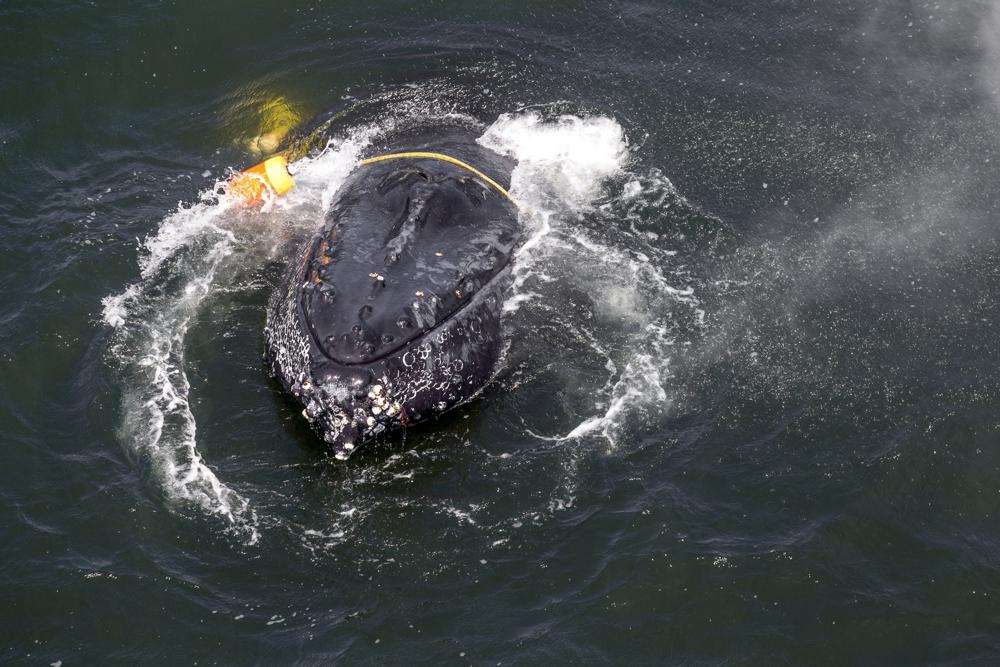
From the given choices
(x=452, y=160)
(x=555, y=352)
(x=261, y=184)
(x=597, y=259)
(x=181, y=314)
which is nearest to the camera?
(x=555, y=352)

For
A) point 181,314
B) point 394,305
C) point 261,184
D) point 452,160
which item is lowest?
point 394,305

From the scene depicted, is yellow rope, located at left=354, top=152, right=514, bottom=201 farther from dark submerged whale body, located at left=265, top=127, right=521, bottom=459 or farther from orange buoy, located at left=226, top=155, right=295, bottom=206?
orange buoy, located at left=226, top=155, right=295, bottom=206

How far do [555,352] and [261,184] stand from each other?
1025 centimetres

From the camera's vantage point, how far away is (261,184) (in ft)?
100

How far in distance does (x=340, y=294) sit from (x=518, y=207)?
722 cm

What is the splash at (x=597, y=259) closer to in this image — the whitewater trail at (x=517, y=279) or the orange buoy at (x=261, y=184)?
the whitewater trail at (x=517, y=279)

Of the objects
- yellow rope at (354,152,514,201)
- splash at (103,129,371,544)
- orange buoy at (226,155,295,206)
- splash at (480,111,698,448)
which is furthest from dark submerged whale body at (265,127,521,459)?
orange buoy at (226,155,295,206)

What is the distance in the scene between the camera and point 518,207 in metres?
30.1

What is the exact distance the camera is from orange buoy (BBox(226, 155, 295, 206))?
3053 centimetres

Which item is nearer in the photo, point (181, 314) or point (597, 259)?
point (181, 314)

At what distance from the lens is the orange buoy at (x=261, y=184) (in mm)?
30531

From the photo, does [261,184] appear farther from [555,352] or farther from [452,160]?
[555,352]

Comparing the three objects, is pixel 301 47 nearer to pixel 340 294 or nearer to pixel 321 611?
pixel 340 294

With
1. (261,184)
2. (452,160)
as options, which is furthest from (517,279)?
(261,184)
